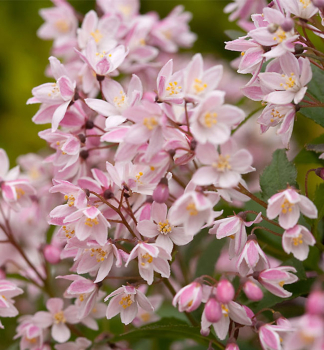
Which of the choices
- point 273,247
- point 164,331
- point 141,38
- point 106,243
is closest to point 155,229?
point 106,243

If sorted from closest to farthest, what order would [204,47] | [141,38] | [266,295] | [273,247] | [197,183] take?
[197,183]
[266,295]
[273,247]
[141,38]
[204,47]

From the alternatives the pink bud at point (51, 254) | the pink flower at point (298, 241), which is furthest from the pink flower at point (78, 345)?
the pink flower at point (298, 241)

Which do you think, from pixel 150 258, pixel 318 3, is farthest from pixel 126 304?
pixel 318 3

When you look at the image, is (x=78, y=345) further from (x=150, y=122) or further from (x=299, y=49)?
(x=299, y=49)

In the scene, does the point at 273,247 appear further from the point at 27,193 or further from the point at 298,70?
the point at 27,193

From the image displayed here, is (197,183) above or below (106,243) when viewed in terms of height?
above

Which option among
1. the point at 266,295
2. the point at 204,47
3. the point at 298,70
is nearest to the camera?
the point at 298,70
